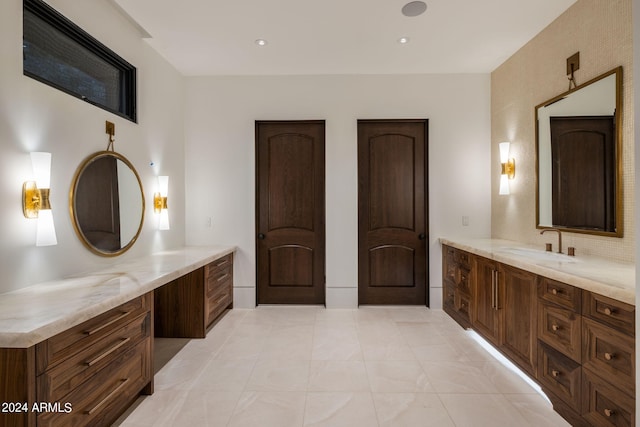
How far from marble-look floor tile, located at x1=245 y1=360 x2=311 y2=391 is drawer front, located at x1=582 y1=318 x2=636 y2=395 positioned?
169 cm

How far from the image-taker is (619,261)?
223 centimetres

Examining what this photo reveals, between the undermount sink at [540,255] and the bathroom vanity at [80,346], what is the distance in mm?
2681

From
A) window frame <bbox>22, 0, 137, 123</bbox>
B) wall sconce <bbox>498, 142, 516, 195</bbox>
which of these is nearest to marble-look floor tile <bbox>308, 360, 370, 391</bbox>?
wall sconce <bbox>498, 142, 516, 195</bbox>

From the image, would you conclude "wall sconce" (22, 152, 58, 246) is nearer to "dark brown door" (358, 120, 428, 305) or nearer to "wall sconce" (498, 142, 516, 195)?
"dark brown door" (358, 120, 428, 305)

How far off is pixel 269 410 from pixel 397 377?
0.97 m

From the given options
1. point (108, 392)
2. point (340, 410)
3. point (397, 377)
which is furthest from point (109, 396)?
point (397, 377)

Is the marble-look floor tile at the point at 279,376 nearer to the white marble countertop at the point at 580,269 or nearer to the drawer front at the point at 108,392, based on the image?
the drawer front at the point at 108,392

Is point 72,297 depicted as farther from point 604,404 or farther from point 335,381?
point 604,404

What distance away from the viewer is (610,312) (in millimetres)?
1595

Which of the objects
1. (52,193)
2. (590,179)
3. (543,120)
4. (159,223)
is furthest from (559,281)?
(159,223)

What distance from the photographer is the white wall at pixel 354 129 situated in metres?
4.08

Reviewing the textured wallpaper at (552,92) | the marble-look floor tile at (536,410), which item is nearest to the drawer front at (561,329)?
the marble-look floor tile at (536,410)

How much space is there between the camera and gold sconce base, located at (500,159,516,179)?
3551 mm

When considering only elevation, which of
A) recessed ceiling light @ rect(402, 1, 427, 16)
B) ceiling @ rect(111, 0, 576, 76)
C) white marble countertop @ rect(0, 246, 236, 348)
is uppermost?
ceiling @ rect(111, 0, 576, 76)
